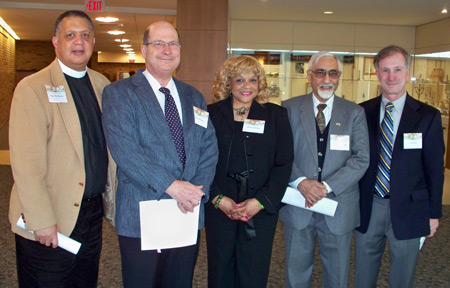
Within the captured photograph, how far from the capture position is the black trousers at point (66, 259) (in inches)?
81.9

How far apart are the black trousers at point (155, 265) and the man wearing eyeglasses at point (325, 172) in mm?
757

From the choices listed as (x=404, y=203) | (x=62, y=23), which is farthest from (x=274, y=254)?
(x=62, y=23)

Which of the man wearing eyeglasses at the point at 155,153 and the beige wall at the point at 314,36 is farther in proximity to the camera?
the beige wall at the point at 314,36

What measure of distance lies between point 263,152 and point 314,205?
467 mm

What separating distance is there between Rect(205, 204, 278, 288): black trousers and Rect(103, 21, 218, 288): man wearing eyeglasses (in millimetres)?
234

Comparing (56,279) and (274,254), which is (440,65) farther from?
(56,279)

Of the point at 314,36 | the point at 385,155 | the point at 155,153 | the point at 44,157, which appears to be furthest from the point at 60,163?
the point at 314,36

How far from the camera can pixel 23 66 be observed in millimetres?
20016

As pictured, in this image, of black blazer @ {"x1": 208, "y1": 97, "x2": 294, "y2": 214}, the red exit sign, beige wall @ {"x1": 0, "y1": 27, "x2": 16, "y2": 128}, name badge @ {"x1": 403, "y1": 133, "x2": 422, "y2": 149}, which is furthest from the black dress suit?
beige wall @ {"x1": 0, "y1": 27, "x2": 16, "y2": 128}

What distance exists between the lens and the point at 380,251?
106 inches

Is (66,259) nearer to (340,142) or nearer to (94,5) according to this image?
(340,142)

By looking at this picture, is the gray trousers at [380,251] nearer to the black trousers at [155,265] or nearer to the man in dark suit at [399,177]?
the man in dark suit at [399,177]

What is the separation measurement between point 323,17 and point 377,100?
671cm

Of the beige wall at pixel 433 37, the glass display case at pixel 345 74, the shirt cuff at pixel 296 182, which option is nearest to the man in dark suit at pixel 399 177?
the shirt cuff at pixel 296 182
